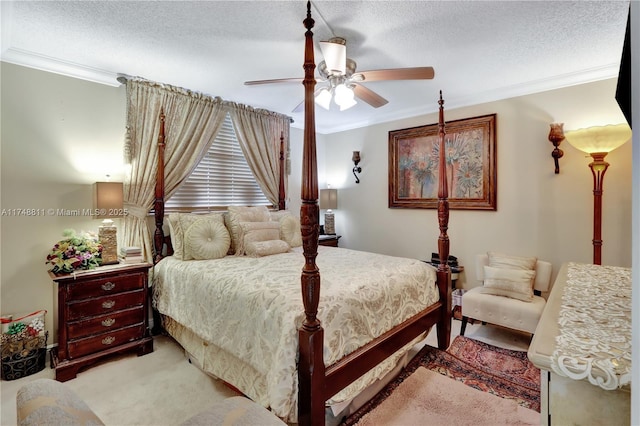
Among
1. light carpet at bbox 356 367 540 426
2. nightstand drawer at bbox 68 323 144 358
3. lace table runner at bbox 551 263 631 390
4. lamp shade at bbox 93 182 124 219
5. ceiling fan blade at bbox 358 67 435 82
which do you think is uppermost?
ceiling fan blade at bbox 358 67 435 82

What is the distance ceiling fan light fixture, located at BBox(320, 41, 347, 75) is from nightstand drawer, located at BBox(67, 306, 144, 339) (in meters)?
2.58

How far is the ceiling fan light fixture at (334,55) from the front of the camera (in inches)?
74.7

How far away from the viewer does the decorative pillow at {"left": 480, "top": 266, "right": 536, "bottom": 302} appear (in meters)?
2.81

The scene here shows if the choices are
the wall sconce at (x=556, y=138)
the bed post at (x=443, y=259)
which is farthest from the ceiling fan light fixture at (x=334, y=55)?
the wall sconce at (x=556, y=138)

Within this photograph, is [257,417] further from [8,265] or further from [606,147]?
[606,147]

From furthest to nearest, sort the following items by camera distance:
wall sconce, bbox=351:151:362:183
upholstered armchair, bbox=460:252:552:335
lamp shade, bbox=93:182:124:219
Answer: wall sconce, bbox=351:151:362:183
upholstered armchair, bbox=460:252:552:335
lamp shade, bbox=93:182:124:219

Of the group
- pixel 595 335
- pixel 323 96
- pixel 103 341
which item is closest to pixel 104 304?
pixel 103 341

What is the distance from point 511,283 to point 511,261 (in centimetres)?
29

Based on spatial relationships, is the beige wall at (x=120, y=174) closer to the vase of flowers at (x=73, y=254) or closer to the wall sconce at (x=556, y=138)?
the wall sconce at (x=556, y=138)

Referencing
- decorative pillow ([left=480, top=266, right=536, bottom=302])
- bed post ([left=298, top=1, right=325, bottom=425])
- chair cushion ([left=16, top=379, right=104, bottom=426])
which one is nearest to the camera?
chair cushion ([left=16, top=379, right=104, bottom=426])

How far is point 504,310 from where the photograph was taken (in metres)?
2.77

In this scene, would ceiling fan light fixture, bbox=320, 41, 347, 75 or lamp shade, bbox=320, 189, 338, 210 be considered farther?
lamp shade, bbox=320, 189, 338, 210

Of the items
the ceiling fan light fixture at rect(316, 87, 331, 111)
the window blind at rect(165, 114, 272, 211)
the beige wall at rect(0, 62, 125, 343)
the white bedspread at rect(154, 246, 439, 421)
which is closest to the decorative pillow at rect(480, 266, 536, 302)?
the white bedspread at rect(154, 246, 439, 421)

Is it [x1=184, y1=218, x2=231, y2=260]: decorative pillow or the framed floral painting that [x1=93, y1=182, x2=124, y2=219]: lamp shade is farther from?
the framed floral painting
